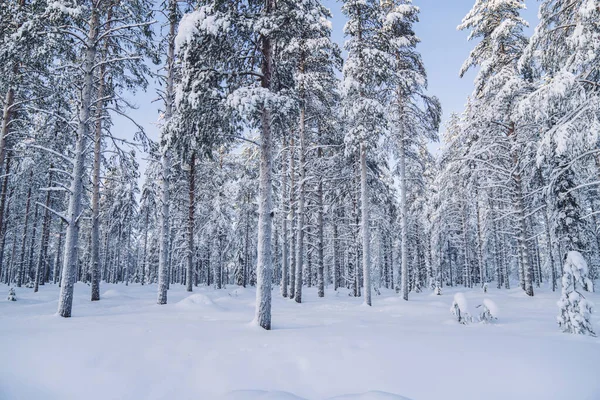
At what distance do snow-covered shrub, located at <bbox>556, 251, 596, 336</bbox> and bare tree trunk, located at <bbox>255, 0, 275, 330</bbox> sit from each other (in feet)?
22.8

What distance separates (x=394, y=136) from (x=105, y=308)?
14.8 m

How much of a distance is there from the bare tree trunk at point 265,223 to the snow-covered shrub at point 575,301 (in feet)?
22.8

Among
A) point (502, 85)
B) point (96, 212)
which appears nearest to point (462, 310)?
point (502, 85)

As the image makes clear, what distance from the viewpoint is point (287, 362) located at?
5.20 metres

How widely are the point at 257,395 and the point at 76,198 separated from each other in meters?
8.50

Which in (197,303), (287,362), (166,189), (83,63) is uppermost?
(83,63)

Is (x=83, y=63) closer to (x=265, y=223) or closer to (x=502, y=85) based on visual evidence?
(x=265, y=223)

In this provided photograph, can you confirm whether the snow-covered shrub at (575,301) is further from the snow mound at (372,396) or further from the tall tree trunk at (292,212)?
the tall tree trunk at (292,212)

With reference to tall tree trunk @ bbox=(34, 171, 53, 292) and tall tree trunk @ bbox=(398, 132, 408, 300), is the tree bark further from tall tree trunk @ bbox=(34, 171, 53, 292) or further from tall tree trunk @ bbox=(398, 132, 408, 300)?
tall tree trunk @ bbox=(34, 171, 53, 292)

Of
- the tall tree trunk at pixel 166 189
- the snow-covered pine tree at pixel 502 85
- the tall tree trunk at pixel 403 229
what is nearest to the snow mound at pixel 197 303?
the tall tree trunk at pixel 166 189

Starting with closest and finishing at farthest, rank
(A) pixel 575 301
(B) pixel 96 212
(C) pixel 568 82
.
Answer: (C) pixel 568 82
(A) pixel 575 301
(B) pixel 96 212

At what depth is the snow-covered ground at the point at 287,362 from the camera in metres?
4.30

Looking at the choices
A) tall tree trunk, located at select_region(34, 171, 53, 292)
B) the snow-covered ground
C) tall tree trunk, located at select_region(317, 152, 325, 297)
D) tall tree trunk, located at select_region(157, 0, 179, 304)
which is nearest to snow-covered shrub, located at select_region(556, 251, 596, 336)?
the snow-covered ground

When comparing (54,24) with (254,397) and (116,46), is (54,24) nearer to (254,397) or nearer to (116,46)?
(116,46)
